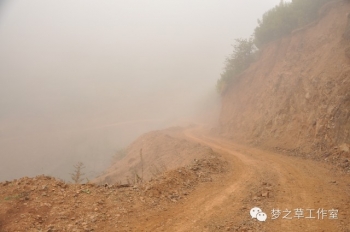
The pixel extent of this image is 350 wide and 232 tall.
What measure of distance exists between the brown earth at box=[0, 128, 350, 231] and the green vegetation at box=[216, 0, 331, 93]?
1648 centimetres

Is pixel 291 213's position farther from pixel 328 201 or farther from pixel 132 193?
Result: pixel 132 193

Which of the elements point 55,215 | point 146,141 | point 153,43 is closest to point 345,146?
point 55,215

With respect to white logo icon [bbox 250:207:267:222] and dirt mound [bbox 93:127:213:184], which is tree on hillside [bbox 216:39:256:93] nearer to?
dirt mound [bbox 93:127:213:184]

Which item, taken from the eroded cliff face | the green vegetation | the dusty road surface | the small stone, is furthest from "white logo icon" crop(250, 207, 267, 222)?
the green vegetation

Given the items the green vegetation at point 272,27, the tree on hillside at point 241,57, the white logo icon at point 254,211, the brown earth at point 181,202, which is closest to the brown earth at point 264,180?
the brown earth at point 181,202

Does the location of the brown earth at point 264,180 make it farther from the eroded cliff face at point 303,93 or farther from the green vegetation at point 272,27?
the green vegetation at point 272,27

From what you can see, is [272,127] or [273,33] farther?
[273,33]

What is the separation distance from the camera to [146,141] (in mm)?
27828

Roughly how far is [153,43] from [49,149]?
11226cm

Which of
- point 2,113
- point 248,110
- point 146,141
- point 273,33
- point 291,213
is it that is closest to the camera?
point 291,213

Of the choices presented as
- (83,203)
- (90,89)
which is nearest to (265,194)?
(83,203)

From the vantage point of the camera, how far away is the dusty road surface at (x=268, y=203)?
5887 mm

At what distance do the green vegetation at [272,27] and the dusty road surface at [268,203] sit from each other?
52.1ft

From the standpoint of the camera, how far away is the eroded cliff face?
12719 millimetres
